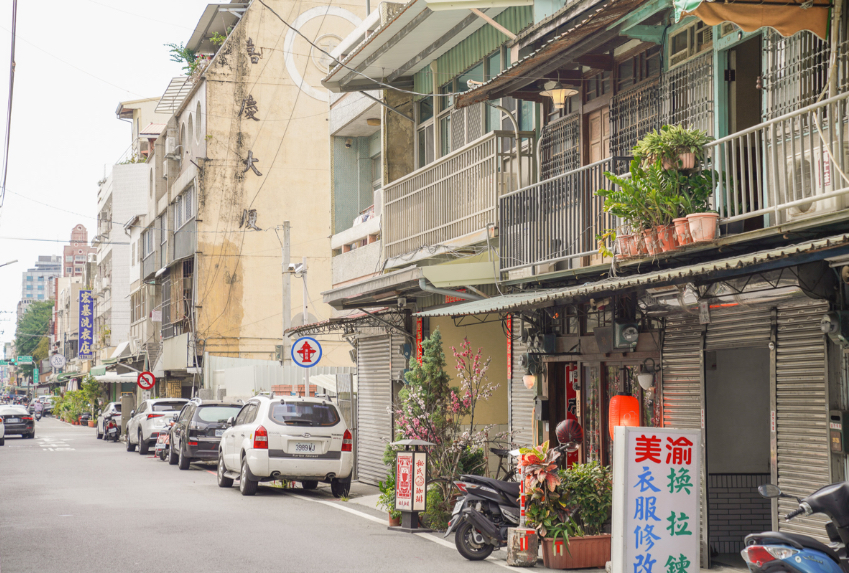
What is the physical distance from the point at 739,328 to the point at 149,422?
2380cm

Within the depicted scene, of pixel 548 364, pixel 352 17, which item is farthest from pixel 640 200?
pixel 352 17

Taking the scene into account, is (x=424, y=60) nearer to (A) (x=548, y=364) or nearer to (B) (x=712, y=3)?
(A) (x=548, y=364)

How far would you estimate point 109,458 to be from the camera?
93.4ft

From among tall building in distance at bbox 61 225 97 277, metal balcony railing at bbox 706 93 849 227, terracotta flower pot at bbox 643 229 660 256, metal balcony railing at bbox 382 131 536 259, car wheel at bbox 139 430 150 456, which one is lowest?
car wheel at bbox 139 430 150 456

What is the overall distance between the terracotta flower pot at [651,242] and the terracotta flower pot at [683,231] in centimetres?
41

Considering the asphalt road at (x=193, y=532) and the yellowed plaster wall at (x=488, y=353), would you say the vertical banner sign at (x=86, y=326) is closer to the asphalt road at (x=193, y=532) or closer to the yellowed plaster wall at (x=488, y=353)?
the asphalt road at (x=193, y=532)

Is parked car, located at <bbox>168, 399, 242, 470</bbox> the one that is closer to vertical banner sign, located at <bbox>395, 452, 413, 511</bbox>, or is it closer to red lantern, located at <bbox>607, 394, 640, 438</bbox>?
vertical banner sign, located at <bbox>395, 452, 413, 511</bbox>

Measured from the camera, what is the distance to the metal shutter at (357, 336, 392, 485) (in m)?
20.1

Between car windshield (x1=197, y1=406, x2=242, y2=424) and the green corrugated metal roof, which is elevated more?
the green corrugated metal roof

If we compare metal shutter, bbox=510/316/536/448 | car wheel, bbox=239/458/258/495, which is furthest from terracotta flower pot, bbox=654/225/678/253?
car wheel, bbox=239/458/258/495

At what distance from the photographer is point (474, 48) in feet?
55.8

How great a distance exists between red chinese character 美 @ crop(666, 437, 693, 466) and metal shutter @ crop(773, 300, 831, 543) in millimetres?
2447

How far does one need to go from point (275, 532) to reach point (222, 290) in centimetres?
2675

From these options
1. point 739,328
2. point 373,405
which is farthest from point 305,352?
point 739,328
